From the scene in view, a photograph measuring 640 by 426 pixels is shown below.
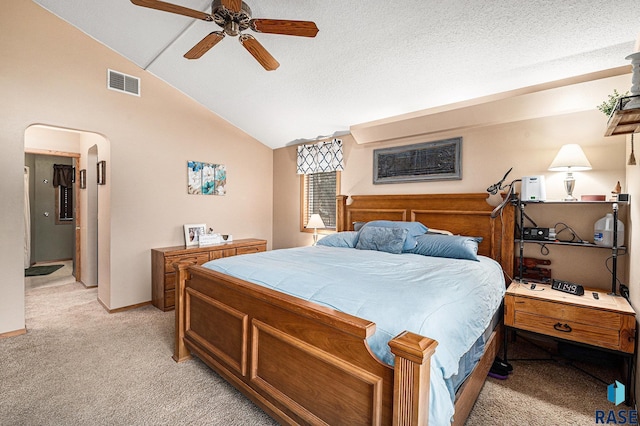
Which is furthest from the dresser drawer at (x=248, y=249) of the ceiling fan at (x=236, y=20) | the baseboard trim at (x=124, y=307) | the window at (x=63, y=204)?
the window at (x=63, y=204)

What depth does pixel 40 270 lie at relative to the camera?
5.71 meters

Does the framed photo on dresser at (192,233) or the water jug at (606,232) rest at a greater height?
the water jug at (606,232)

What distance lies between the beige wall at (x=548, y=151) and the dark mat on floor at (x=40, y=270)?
656 cm

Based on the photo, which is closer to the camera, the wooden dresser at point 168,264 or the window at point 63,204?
the wooden dresser at point 168,264

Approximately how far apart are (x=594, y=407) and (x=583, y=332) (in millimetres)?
465

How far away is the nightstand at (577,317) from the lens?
200 centimetres

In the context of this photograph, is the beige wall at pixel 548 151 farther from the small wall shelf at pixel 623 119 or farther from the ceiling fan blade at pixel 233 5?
the ceiling fan blade at pixel 233 5

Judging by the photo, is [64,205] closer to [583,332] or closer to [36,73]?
[36,73]

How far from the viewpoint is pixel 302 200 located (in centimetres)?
504

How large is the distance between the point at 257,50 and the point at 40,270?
6385 millimetres

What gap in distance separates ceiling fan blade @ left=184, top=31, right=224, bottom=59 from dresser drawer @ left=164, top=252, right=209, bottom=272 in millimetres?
2292

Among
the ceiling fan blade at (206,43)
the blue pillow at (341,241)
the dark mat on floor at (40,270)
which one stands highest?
the ceiling fan blade at (206,43)

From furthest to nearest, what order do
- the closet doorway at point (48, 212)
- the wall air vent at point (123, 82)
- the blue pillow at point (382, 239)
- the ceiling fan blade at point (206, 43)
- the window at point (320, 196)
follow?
the closet doorway at point (48, 212)
the window at point (320, 196)
the wall air vent at point (123, 82)
the blue pillow at point (382, 239)
the ceiling fan blade at point (206, 43)

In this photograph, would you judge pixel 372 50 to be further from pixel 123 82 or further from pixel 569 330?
pixel 123 82
